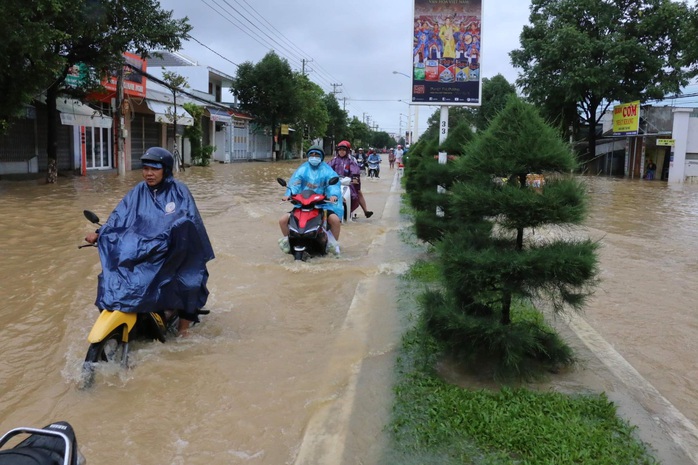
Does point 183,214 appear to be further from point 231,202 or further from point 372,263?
point 231,202

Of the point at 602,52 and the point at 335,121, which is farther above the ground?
the point at 602,52

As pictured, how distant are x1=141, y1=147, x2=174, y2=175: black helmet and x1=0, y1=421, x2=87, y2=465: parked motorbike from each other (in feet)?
8.94

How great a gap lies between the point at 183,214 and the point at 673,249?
7850 mm

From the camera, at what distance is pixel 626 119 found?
102 ft

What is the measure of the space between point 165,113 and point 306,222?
65.0 ft

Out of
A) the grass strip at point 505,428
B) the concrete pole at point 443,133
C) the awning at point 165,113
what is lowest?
the grass strip at point 505,428

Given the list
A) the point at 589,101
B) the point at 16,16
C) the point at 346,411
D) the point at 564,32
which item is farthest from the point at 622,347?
the point at 589,101

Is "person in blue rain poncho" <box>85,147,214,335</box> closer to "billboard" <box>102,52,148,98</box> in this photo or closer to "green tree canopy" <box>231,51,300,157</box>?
"billboard" <box>102,52,148,98</box>

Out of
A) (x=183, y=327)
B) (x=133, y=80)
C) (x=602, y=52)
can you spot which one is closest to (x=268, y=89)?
(x=133, y=80)

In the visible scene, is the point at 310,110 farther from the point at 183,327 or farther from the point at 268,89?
the point at 183,327

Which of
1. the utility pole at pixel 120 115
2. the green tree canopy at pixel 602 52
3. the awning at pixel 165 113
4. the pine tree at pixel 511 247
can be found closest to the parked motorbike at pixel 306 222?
the pine tree at pixel 511 247

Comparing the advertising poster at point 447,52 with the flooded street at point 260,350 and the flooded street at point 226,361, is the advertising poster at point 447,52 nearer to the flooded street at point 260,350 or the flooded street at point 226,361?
the flooded street at point 260,350

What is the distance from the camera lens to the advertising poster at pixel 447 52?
9234 millimetres

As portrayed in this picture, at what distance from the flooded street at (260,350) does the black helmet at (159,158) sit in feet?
4.33
